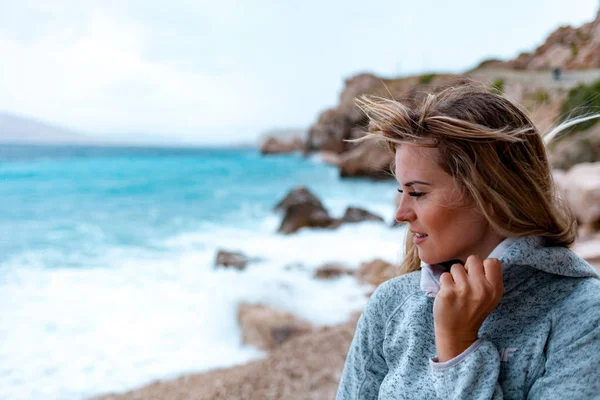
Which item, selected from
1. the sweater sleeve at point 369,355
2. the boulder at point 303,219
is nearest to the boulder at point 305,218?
the boulder at point 303,219

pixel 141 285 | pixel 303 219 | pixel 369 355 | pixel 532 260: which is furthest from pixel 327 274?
pixel 532 260

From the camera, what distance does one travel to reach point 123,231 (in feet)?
45.2

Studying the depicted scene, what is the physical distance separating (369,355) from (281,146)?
60917 millimetres

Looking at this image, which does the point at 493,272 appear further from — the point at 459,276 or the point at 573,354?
the point at 573,354

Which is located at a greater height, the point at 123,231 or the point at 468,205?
the point at 468,205

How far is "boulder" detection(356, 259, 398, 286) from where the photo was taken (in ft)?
24.1

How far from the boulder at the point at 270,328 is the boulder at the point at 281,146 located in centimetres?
5241

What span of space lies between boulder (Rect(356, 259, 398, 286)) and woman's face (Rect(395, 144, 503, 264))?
6.11 m

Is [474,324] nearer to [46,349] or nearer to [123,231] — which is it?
[46,349]

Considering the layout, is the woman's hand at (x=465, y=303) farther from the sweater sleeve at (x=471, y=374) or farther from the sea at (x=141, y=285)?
the sea at (x=141, y=285)

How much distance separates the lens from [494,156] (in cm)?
112

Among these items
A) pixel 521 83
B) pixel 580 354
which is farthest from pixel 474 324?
pixel 521 83

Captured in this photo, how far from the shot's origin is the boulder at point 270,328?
5062 millimetres

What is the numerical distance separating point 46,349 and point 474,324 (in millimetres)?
6006
